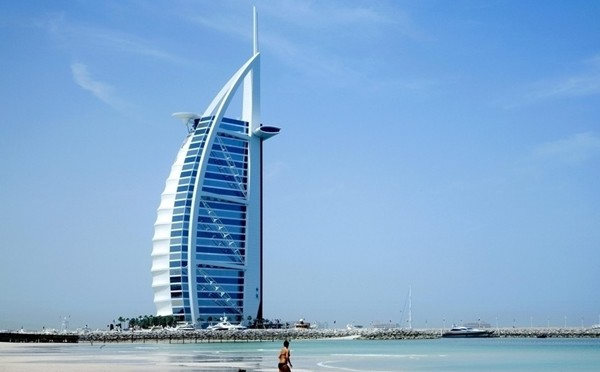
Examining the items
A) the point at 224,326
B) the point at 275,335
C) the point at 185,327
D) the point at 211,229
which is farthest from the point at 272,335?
the point at 211,229

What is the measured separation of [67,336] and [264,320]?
1490 inches

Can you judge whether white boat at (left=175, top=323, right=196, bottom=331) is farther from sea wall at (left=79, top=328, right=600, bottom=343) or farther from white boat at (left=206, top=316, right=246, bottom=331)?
sea wall at (left=79, top=328, right=600, bottom=343)

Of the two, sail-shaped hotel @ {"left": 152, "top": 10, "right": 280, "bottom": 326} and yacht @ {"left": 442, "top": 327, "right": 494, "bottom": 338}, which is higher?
sail-shaped hotel @ {"left": 152, "top": 10, "right": 280, "bottom": 326}

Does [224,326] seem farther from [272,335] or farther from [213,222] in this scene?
[213,222]

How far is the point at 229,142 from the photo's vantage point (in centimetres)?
14562

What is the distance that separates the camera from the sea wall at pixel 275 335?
122 metres

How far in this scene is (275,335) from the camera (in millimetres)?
131750

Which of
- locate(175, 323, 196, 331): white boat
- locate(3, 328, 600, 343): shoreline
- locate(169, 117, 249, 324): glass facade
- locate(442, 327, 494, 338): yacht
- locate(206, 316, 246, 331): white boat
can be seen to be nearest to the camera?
locate(3, 328, 600, 343): shoreline

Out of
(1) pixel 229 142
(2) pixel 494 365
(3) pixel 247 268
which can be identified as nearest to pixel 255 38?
(1) pixel 229 142

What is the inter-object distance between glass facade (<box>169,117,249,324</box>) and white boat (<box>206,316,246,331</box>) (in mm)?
Answer: 1619

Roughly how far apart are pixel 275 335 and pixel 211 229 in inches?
848

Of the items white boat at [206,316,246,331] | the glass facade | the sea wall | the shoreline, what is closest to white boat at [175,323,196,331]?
the glass facade

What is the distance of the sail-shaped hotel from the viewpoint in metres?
138

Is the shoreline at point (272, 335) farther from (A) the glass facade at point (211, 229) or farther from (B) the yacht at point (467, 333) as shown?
(A) the glass facade at point (211, 229)
